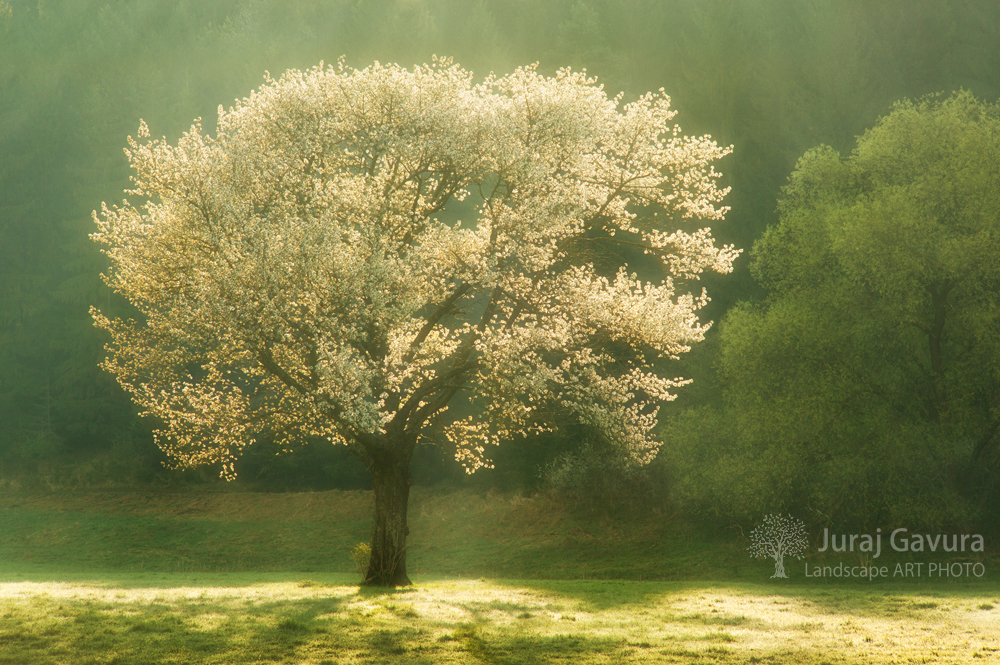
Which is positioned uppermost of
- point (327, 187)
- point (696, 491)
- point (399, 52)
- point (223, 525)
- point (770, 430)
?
point (399, 52)

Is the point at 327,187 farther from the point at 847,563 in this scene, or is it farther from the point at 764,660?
the point at 847,563

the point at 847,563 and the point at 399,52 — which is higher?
the point at 399,52

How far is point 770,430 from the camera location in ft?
82.5

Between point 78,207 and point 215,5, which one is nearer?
point 78,207

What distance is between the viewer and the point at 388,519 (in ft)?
61.7

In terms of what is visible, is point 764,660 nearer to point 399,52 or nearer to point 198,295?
point 198,295

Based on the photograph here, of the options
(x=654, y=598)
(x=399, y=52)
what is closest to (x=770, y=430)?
(x=654, y=598)

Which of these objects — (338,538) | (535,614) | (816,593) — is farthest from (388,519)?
(338,538)

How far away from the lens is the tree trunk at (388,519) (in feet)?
61.6

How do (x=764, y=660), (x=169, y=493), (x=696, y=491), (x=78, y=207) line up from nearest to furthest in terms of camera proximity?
(x=764, y=660) → (x=696, y=491) → (x=169, y=493) → (x=78, y=207)

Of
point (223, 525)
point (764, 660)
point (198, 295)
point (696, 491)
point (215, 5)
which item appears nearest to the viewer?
point (764, 660)

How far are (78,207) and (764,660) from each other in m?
51.6
